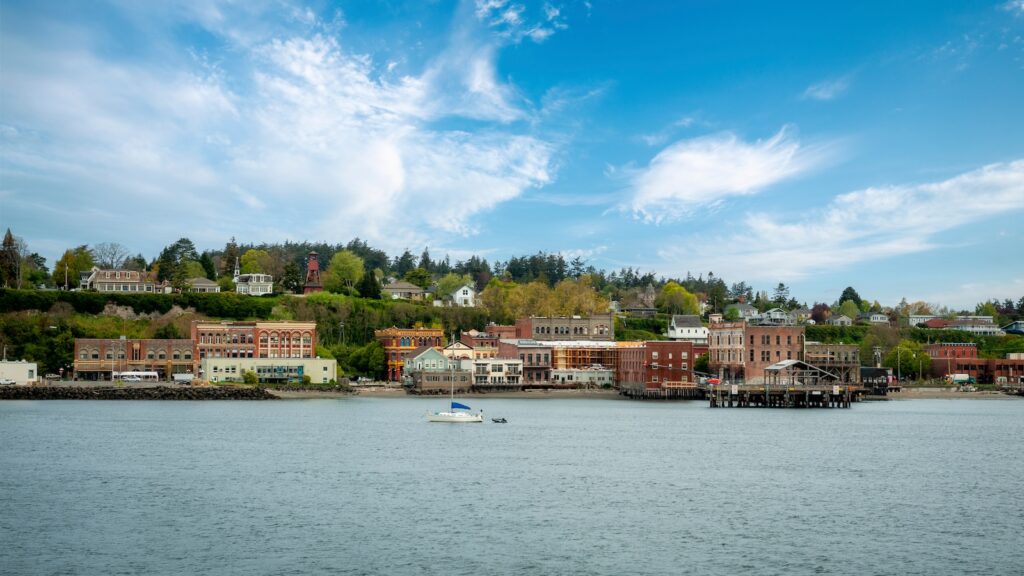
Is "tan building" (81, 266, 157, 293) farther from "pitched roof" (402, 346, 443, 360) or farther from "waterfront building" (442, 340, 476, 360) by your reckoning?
"waterfront building" (442, 340, 476, 360)

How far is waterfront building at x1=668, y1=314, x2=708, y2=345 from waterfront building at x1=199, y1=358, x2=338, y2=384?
6475 centimetres

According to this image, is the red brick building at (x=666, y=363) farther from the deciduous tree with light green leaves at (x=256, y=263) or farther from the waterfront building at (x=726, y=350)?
the deciduous tree with light green leaves at (x=256, y=263)

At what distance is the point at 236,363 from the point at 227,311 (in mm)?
23935

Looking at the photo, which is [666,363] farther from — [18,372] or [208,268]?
[208,268]

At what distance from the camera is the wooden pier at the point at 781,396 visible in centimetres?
10069

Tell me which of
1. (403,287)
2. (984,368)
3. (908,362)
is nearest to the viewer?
(908,362)

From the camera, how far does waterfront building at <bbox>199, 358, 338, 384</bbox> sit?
112 metres

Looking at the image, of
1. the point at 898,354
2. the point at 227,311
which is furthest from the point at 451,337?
the point at 898,354

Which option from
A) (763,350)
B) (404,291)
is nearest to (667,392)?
(763,350)

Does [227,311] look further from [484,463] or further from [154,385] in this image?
[484,463]

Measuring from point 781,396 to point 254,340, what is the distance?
200 ft

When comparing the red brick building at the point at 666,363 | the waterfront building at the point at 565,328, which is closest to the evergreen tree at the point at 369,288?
the waterfront building at the point at 565,328

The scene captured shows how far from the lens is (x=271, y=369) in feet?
373

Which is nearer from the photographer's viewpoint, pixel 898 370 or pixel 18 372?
pixel 18 372
